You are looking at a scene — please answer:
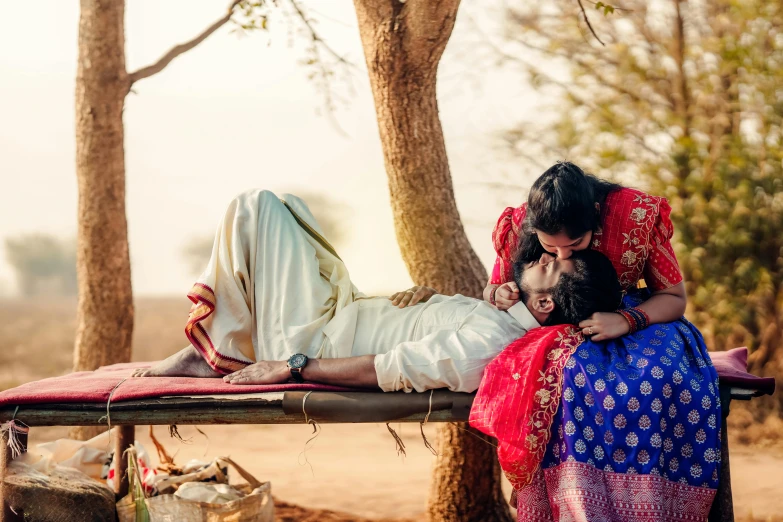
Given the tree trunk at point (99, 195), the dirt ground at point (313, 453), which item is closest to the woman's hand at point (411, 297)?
the dirt ground at point (313, 453)

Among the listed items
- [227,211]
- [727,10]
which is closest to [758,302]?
[727,10]

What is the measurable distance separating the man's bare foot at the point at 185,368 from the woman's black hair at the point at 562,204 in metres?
1.73

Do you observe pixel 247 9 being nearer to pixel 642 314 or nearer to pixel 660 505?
pixel 642 314

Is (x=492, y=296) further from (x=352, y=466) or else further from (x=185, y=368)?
(x=352, y=466)

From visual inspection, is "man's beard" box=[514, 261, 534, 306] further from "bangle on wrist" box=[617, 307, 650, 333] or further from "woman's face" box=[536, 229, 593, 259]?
"bangle on wrist" box=[617, 307, 650, 333]

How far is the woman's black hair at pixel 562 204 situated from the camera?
3.37m

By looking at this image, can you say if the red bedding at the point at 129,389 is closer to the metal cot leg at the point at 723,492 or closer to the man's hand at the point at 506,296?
the man's hand at the point at 506,296

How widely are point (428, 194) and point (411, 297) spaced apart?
1.12 metres

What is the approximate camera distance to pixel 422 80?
490 cm

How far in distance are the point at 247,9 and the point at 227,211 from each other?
109 inches

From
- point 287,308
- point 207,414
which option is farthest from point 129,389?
point 287,308

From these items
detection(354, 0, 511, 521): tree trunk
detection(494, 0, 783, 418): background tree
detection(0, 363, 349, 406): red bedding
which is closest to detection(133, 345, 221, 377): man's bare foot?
detection(0, 363, 349, 406): red bedding

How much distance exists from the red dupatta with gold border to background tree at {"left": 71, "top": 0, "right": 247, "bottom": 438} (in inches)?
131

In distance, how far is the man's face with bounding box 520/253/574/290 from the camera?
3500 mm
